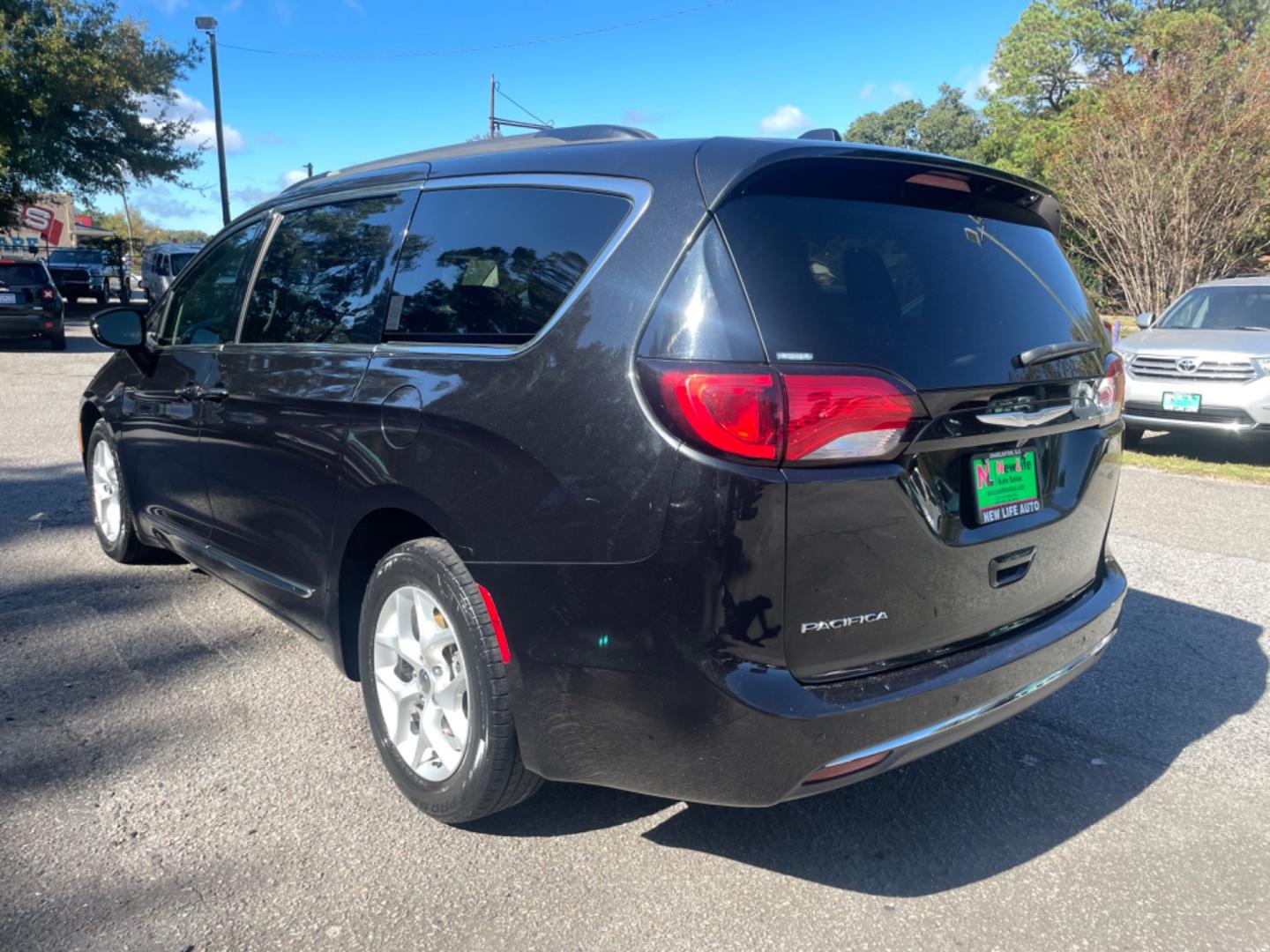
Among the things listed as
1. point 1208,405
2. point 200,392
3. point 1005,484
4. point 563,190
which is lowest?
point 1208,405

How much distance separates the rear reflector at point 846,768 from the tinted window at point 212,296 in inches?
109

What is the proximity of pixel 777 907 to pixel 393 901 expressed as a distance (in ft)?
3.15

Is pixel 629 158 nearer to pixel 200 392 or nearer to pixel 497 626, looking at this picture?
pixel 497 626

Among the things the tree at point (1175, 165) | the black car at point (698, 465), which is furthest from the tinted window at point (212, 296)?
the tree at point (1175, 165)

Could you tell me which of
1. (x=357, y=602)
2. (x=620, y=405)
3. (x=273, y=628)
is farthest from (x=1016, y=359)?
(x=273, y=628)

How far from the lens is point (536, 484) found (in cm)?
236

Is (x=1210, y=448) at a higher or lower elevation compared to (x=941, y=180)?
lower

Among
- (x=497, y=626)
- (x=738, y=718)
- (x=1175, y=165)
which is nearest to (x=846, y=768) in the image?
(x=738, y=718)

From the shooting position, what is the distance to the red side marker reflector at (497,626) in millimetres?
2451

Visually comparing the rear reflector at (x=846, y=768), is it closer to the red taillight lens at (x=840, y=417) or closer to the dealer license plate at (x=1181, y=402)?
the red taillight lens at (x=840, y=417)

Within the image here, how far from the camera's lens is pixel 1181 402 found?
339 inches

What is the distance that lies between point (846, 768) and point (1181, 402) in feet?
25.4

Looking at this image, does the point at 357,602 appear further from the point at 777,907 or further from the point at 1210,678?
the point at 1210,678

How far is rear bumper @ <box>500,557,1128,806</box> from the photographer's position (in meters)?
2.14
